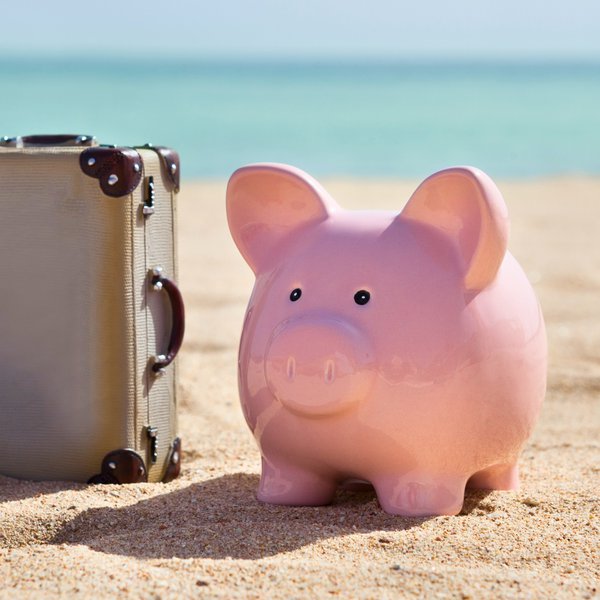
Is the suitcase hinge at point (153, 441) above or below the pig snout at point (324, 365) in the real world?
below

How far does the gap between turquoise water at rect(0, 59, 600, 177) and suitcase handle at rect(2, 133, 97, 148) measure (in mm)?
15300

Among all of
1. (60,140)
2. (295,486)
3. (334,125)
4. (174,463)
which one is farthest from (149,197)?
(334,125)

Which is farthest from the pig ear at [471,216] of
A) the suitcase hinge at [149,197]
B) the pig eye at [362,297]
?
the suitcase hinge at [149,197]

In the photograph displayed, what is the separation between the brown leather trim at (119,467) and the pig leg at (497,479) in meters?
1.09

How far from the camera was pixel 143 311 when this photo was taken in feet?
12.2

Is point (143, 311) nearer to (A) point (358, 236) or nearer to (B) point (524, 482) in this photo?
(A) point (358, 236)

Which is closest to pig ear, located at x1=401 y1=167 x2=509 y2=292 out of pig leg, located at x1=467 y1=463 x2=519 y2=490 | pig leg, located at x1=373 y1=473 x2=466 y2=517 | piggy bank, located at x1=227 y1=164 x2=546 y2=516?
piggy bank, located at x1=227 y1=164 x2=546 y2=516

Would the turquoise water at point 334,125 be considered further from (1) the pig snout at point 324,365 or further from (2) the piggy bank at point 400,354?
(1) the pig snout at point 324,365

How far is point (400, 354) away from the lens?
3.13 m

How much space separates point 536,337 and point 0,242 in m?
1.73

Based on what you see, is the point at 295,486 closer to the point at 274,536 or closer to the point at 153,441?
the point at 274,536

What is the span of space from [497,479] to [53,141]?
1872mm

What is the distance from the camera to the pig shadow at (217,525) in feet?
9.92

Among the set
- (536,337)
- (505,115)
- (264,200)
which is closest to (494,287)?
(536,337)
